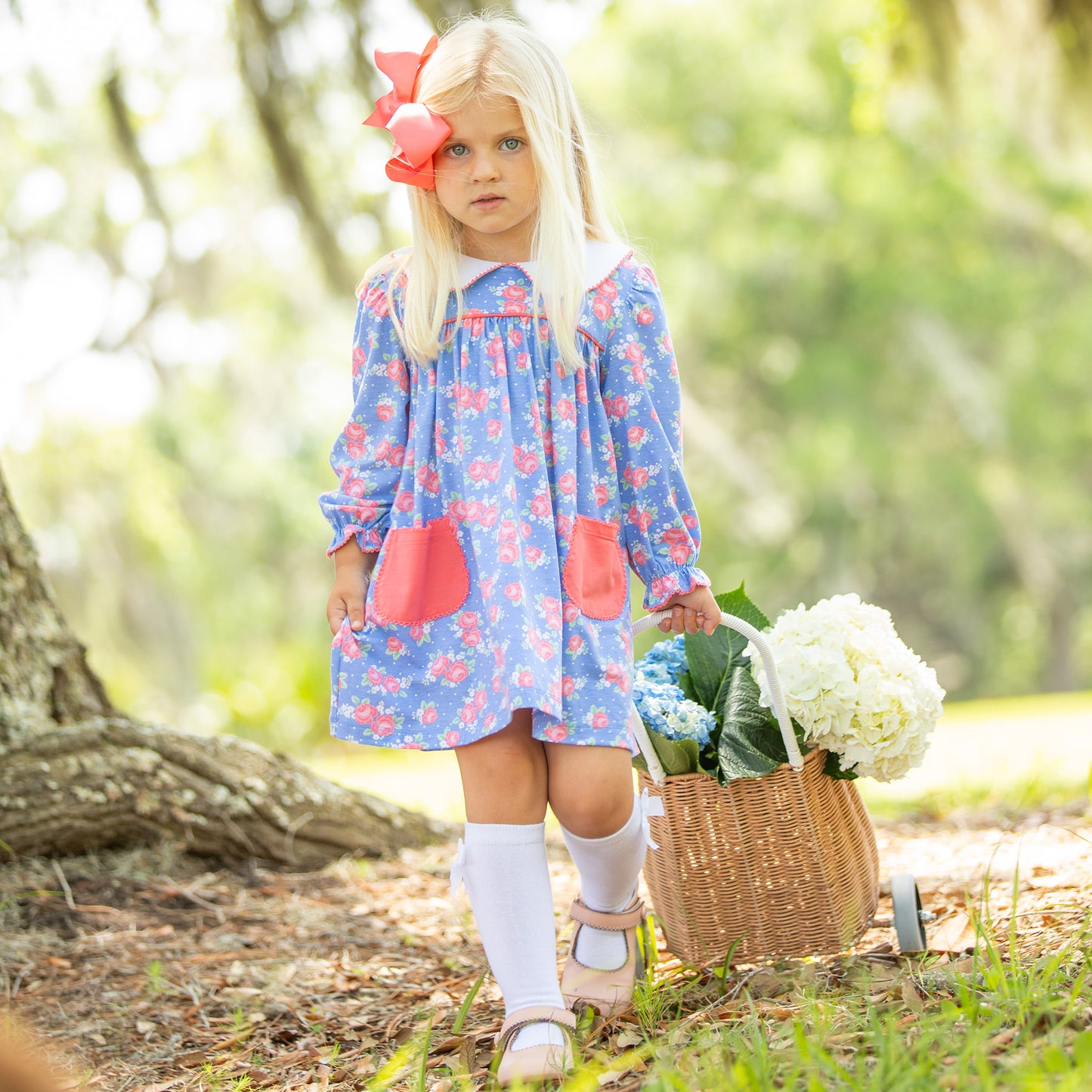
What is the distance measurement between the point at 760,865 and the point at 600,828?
35cm

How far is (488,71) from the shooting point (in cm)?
192

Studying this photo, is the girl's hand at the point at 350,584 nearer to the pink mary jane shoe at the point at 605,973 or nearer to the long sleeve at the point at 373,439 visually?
the long sleeve at the point at 373,439

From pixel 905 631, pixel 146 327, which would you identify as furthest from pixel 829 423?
pixel 146 327

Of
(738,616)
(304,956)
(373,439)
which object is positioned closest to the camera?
(373,439)

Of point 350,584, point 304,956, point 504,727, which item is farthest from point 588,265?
point 304,956

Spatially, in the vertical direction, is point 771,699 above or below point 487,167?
below

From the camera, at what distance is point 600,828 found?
1876mm

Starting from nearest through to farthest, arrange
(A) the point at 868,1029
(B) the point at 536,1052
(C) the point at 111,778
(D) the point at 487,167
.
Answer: (A) the point at 868,1029 < (B) the point at 536,1052 < (D) the point at 487,167 < (C) the point at 111,778

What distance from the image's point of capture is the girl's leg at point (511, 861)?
5.96 feet

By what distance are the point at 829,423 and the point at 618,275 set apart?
488 inches

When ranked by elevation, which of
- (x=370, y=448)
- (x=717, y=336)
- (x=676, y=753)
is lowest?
(x=676, y=753)

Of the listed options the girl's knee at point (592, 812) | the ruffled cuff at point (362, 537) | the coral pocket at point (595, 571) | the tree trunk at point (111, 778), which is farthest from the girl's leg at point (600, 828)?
the tree trunk at point (111, 778)

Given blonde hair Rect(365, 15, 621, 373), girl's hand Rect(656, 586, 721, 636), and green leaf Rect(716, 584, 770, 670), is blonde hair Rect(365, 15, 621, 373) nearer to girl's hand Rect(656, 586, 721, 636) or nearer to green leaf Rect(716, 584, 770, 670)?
girl's hand Rect(656, 586, 721, 636)

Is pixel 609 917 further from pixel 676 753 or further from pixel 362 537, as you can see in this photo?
pixel 362 537
